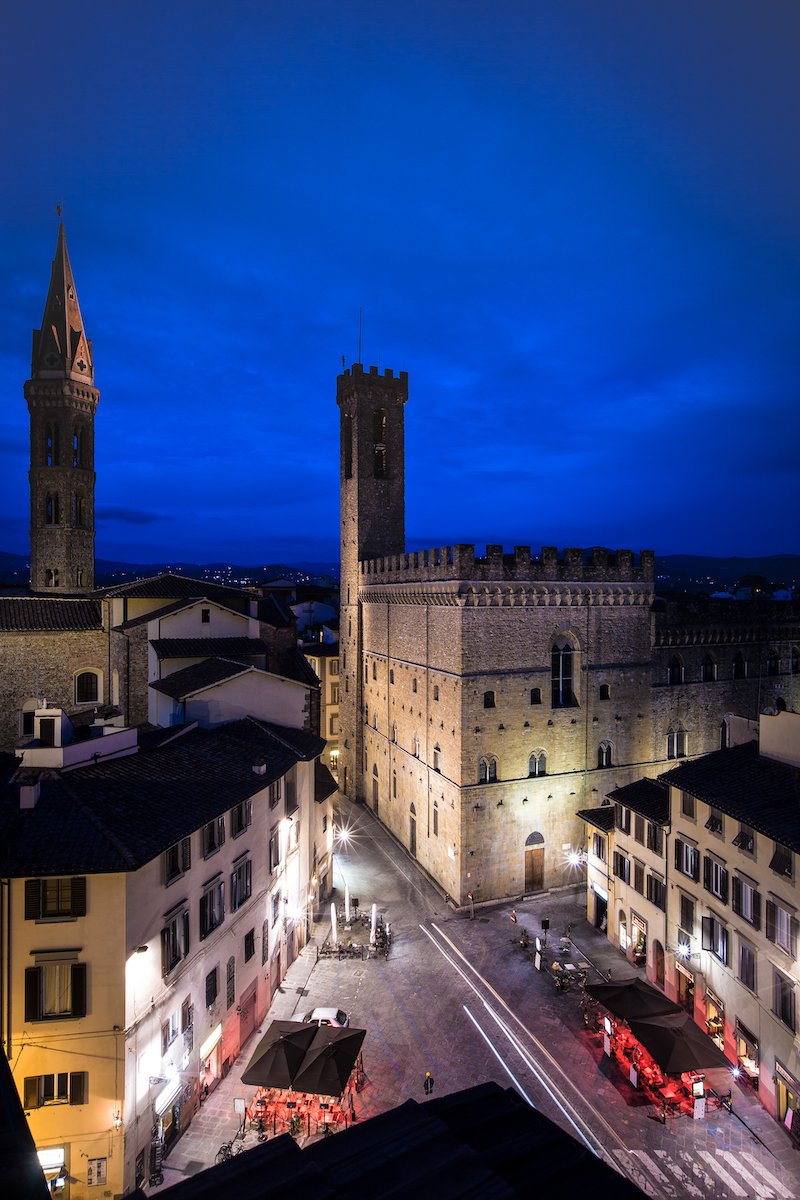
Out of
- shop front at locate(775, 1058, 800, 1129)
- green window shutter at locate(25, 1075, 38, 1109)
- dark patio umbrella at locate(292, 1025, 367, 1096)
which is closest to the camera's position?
green window shutter at locate(25, 1075, 38, 1109)

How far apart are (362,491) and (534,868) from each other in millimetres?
24951

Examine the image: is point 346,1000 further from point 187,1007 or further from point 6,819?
point 6,819

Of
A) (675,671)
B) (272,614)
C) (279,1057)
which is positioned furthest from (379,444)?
(279,1057)

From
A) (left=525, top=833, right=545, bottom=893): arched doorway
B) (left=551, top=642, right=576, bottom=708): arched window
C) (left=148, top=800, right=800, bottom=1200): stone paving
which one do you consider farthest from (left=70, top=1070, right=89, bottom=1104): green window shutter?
(left=551, top=642, right=576, bottom=708): arched window

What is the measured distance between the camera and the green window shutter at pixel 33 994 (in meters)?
14.8

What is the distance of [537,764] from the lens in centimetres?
3131

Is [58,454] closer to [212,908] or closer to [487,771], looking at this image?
[487,771]

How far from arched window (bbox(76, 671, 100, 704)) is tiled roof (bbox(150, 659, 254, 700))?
9.01m

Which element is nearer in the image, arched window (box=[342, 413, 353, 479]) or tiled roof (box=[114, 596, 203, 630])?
tiled roof (box=[114, 596, 203, 630])

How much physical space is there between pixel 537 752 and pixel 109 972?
828 inches

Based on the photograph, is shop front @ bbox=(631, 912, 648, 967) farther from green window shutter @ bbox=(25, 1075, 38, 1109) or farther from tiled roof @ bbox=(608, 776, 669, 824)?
green window shutter @ bbox=(25, 1075, 38, 1109)

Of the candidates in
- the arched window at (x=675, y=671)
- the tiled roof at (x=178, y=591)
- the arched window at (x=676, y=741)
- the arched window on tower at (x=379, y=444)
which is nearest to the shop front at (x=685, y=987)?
the arched window at (x=676, y=741)

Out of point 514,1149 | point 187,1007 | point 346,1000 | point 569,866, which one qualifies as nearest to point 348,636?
point 569,866

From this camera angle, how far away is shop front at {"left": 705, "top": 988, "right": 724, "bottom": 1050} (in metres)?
20.6
